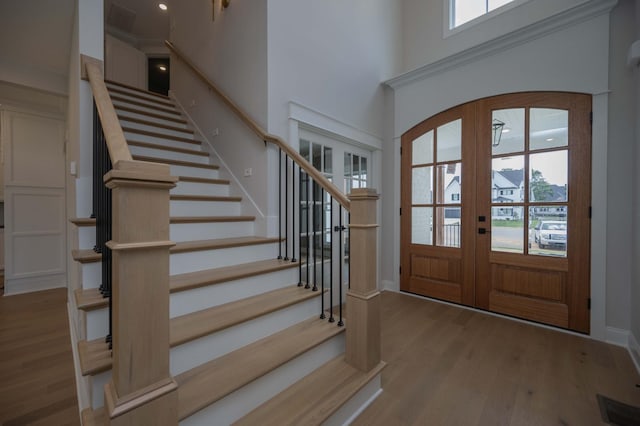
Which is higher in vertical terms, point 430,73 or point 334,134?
point 430,73

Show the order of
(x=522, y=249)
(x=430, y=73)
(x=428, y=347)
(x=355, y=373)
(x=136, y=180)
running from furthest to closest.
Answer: (x=430, y=73) → (x=522, y=249) → (x=428, y=347) → (x=355, y=373) → (x=136, y=180)

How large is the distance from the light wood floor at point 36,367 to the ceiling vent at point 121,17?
207 inches

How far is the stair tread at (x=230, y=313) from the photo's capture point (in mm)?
1344

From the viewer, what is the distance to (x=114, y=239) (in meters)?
0.84

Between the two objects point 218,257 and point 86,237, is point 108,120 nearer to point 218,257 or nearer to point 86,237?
point 86,237

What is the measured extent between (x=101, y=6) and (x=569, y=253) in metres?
4.25

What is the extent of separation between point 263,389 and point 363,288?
0.73m

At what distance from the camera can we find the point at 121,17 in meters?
5.39

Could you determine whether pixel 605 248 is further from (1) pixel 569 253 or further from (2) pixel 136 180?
(2) pixel 136 180

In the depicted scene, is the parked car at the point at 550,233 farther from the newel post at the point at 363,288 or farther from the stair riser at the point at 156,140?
the stair riser at the point at 156,140

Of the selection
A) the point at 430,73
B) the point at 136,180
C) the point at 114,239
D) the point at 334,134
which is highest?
the point at 430,73

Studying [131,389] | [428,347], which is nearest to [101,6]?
[131,389]

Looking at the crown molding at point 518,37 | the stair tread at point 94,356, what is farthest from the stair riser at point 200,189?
the crown molding at point 518,37

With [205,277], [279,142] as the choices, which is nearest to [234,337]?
[205,277]
